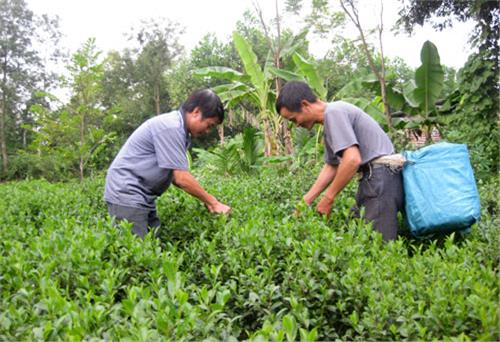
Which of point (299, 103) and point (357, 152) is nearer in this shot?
point (357, 152)

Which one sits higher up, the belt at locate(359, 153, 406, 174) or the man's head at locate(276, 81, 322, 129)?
the man's head at locate(276, 81, 322, 129)

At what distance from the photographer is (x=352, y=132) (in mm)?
3125

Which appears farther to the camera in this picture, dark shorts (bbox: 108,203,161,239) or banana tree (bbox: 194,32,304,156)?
banana tree (bbox: 194,32,304,156)

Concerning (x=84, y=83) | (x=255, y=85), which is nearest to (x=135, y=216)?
(x=255, y=85)

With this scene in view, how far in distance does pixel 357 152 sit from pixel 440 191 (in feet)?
1.90

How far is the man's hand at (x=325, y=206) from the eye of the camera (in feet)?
10.8

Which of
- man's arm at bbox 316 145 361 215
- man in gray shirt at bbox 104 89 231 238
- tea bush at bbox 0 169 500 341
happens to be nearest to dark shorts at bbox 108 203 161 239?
man in gray shirt at bbox 104 89 231 238

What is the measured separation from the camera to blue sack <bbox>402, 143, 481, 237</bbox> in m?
2.93

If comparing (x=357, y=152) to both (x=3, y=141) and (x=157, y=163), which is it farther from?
(x=3, y=141)

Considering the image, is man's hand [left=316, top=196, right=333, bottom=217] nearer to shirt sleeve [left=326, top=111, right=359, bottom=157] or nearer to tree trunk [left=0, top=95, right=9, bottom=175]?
shirt sleeve [left=326, top=111, right=359, bottom=157]

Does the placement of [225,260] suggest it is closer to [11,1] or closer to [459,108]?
[459,108]

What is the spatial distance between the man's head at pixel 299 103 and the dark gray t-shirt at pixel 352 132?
12cm

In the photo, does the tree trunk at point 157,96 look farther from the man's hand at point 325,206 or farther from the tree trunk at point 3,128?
the man's hand at point 325,206

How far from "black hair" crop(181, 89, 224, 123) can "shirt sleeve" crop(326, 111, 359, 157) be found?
0.83 meters
